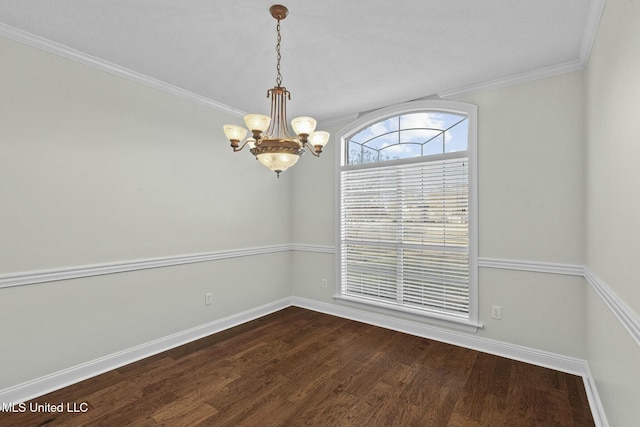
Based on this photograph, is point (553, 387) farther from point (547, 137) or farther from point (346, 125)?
point (346, 125)

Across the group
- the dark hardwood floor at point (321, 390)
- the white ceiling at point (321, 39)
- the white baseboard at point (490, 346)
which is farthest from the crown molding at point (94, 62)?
the white baseboard at point (490, 346)

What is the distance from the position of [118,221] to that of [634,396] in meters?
3.52

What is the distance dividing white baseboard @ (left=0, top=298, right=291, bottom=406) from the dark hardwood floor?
72 millimetres

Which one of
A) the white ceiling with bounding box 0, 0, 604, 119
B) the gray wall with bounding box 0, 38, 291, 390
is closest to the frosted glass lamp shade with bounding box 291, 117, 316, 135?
the white ceiling with bounding box 0, 0, 604, 119

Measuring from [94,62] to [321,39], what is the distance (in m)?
1.91

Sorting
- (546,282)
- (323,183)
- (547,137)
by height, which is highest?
(547,137)

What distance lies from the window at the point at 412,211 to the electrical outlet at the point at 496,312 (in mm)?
160

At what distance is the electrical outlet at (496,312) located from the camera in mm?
2887

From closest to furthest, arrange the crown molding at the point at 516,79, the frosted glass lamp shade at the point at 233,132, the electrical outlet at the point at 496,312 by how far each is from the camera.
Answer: the frosted glass lamp shade at the point at 233,132, the crown molding at the point at 516,79, the electrical outlet at the point at 496,312

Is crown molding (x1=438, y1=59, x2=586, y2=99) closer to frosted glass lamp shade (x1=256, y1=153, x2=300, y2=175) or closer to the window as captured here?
the window

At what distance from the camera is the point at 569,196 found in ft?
8.39

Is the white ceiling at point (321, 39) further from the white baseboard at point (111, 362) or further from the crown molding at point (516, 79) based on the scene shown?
the white baseboard at point (111, 362)

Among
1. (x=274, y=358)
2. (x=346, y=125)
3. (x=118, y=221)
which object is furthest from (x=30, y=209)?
(x=346, y=125)

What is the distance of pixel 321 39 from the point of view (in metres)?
2.21
